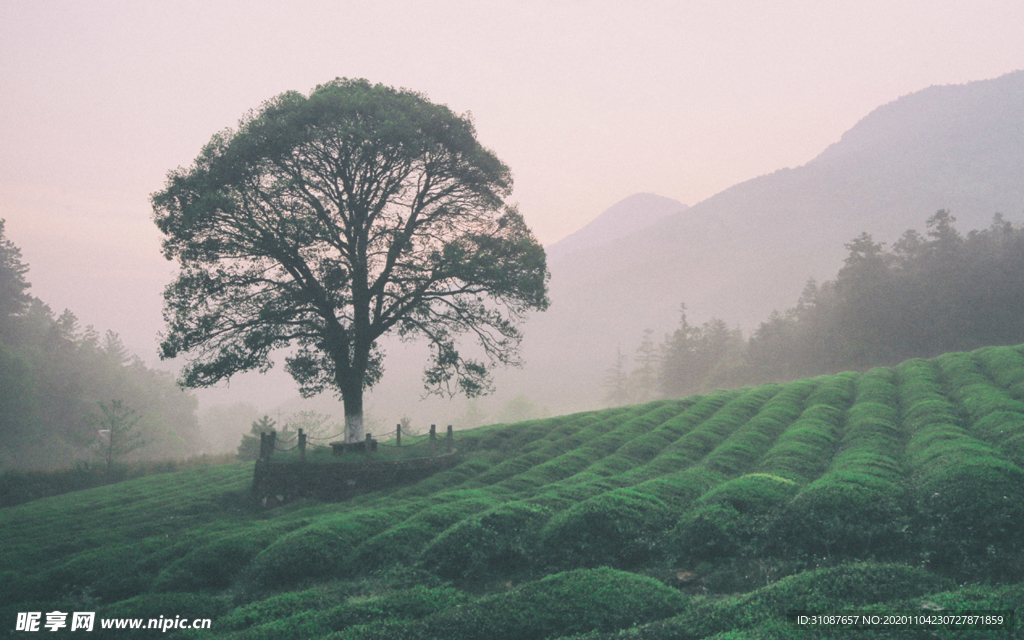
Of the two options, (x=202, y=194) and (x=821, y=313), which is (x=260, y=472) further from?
(x=821, y=313)

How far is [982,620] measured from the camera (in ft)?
27.3

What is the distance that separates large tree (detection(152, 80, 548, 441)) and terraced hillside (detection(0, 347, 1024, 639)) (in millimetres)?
6346

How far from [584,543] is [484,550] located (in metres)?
2.79

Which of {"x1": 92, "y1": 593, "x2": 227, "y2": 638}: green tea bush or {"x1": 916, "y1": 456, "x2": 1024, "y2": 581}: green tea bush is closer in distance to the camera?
{"x1": 92, "y1": 593, "x2": 227, "y2": 638}: green tea bush

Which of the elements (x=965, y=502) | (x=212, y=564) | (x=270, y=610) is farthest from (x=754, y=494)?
(x=212, y=564)

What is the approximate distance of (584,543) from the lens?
15.9 meters

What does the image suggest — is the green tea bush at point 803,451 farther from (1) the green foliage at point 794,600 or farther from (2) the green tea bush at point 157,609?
(2) the green tea bush at point 157,609

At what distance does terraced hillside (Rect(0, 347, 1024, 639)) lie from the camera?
35.3 feet

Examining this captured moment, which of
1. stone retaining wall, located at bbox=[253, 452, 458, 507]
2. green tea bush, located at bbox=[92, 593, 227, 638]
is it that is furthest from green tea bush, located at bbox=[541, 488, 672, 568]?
stone retaining wall, located at bbox=[253, 452, 458, 507]

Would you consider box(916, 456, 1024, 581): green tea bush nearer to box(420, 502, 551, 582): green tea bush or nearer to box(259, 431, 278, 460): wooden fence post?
box(420, 502, 551, 582): green tea bush

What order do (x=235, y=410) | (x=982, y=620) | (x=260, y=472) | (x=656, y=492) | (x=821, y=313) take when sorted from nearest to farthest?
(x=982, y=620), (x=656, y=492), (x=260, y=472), (x=821, y=313), (x=235, y=410)

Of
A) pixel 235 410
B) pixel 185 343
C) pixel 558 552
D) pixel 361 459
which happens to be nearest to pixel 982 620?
pixel 558 552

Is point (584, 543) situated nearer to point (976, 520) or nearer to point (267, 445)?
point (976, 520)

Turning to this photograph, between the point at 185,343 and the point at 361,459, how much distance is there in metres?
9.27
